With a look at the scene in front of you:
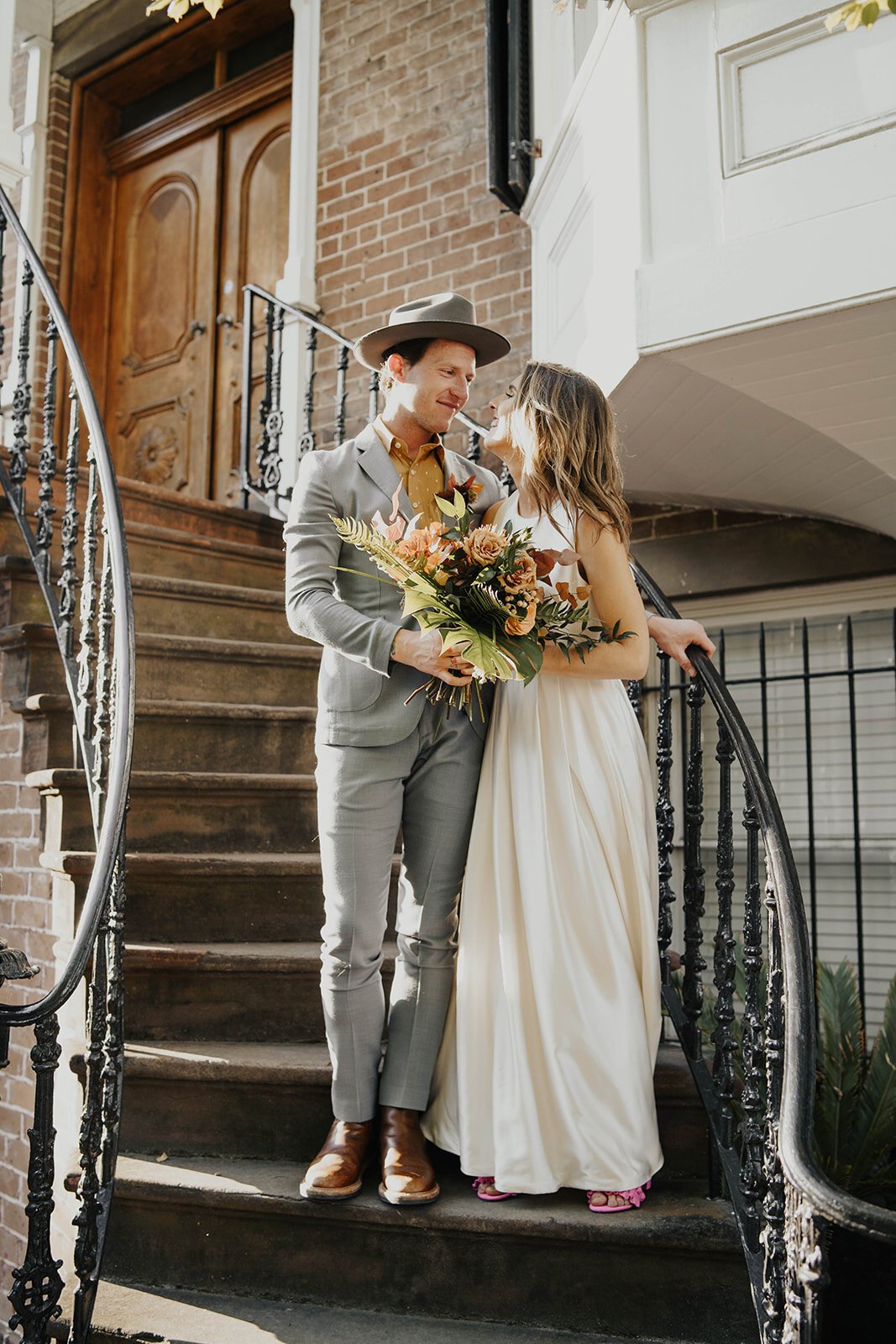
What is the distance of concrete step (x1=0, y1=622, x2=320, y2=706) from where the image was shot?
3.45 meters

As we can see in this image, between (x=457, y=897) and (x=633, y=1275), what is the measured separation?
814mm

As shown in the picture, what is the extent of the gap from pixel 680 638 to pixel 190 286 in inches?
201

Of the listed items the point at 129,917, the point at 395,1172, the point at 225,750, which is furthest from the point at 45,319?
the point at 395,1172

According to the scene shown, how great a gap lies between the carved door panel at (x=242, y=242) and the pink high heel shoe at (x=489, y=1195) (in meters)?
4.53

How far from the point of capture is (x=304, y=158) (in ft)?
19.5

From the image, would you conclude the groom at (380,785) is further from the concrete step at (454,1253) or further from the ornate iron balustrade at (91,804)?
the ornate iron balustrade at (91,804)

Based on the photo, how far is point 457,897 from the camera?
2473mm

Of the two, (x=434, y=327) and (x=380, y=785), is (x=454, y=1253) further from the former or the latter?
(x=434, y=327)

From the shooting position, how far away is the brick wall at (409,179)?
Result: 17.2 feet

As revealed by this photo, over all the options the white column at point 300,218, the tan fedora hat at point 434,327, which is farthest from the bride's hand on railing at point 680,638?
the white column at point 300,218

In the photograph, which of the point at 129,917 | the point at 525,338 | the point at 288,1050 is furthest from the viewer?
the point at 525,338

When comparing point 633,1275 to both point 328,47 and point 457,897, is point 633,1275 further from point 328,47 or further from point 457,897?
point 328,47

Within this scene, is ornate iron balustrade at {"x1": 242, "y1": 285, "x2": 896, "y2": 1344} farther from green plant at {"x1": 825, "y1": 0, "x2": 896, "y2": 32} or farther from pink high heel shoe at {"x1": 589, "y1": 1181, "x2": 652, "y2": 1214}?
green plant at {"x1": 825, "y1": 0, "x2": 896, "y2": 32}

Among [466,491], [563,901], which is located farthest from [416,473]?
[563,901]
